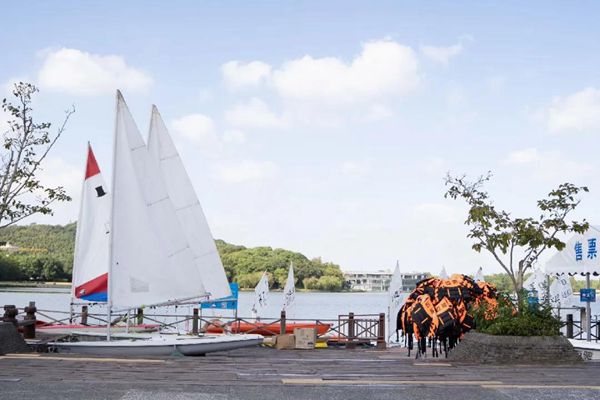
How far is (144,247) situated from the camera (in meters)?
20.1

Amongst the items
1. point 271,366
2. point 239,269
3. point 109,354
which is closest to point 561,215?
point 271,366

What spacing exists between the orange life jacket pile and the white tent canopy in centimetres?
586

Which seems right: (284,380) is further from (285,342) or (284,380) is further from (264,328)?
(264,328)

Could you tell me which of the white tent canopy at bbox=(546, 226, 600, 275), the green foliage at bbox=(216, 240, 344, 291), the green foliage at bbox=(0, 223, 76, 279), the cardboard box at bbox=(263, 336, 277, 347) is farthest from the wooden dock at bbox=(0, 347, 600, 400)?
the green foliage at bbox=(216, 240, 344, 291)

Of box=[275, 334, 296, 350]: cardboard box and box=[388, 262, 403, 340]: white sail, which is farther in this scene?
box=[388, 262, 403, 340]: white sail

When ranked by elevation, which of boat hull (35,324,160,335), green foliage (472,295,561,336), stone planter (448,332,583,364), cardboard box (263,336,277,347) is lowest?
cardboard box (263,336,277,347)

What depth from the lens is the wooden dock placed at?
1016cm

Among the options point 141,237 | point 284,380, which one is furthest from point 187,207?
point 284,380

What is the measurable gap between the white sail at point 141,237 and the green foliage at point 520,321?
840 cm

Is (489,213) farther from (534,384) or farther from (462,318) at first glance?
(534,384)

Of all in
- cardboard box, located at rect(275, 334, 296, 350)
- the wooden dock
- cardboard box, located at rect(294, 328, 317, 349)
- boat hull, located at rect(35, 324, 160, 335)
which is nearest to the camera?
the wooden dock

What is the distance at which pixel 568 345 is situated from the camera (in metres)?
14.7

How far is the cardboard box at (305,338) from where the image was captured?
77.0 feet

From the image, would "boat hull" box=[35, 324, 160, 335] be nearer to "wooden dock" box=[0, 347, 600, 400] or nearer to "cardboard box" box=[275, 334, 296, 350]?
"cardboard box" box=[275, 334, 296, 350]
